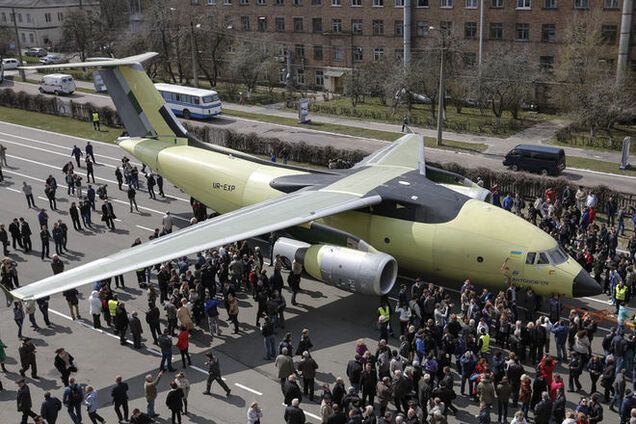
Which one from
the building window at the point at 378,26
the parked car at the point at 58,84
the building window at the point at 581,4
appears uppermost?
the building window at the point at 581,4

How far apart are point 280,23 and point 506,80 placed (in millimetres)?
32047

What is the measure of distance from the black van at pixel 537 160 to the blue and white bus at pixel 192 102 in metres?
28.8

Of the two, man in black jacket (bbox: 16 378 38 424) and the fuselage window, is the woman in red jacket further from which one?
the fuselage window

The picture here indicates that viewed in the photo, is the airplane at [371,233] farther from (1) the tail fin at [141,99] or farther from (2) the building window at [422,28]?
(2) the building window at [422,28]

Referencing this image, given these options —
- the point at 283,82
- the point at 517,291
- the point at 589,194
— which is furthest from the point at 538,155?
the point at 283,82

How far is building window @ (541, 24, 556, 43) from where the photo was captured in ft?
212

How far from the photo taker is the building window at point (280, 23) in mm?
81312

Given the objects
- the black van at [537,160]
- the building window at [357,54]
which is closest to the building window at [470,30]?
the building window at [357,54]

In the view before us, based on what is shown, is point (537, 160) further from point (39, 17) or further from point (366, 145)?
point (39, 17)

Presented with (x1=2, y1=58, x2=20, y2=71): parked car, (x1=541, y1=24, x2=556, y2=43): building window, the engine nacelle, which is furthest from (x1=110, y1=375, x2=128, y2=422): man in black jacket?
(x1=2, y1=58, x2=20, y2=71): parked car

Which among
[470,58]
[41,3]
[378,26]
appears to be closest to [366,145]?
[470,58]

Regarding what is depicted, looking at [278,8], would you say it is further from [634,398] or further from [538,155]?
[634,398]

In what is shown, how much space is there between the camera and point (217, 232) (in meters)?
26.6

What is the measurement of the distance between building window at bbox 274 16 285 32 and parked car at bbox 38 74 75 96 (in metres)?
23.7
